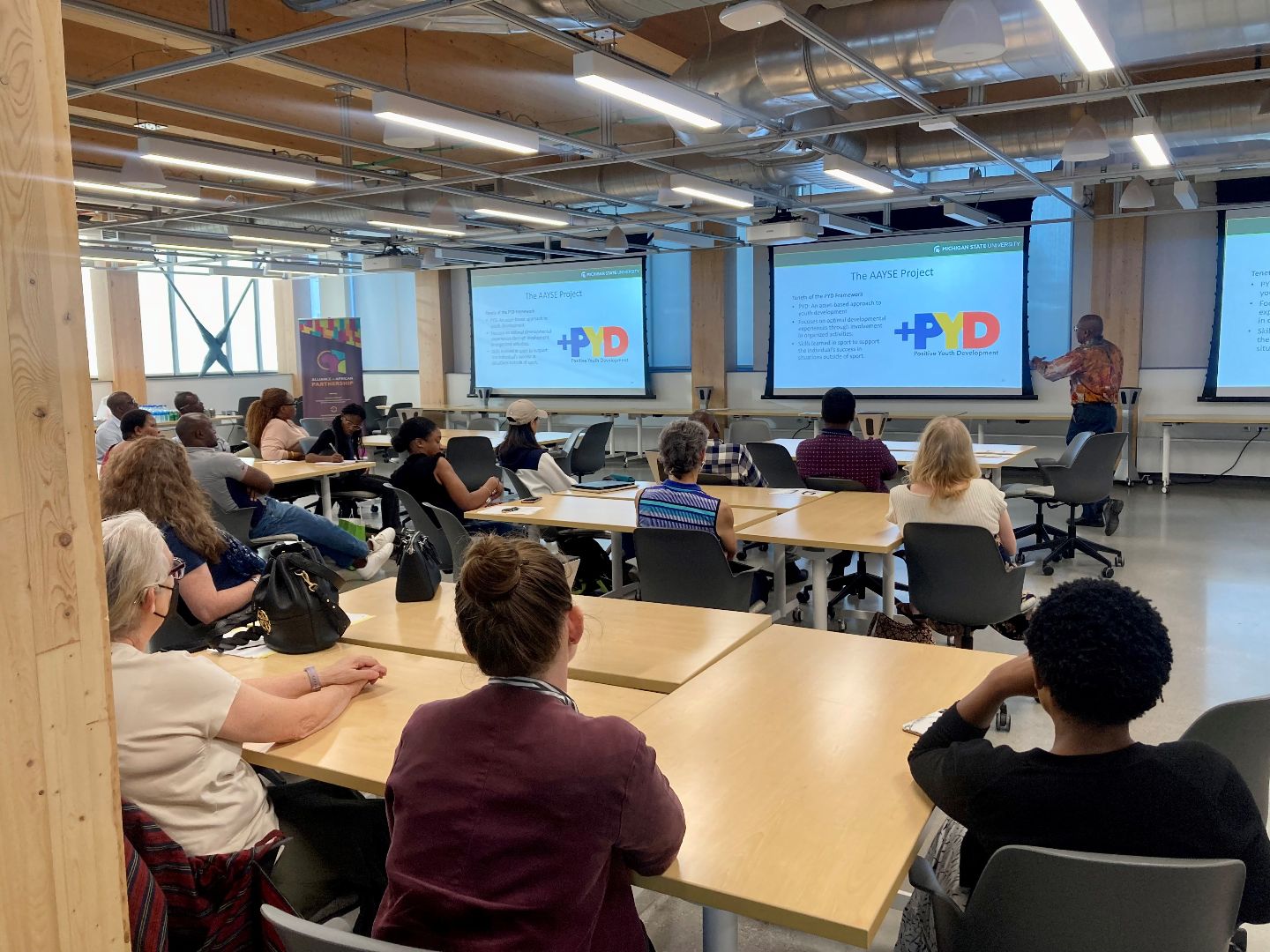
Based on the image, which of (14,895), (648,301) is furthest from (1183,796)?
(648,301)

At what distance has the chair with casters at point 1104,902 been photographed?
1.26m

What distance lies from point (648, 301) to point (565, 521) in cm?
857

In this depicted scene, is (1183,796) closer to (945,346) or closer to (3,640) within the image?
(3,640)

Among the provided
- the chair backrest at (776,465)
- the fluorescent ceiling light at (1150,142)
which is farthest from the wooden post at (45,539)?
the fluorescent ceiling light at (1150,142)

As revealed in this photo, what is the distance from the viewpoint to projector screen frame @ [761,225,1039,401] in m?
9.81

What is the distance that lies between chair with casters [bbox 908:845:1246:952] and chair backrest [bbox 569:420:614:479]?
723cm

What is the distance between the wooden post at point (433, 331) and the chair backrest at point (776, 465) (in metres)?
8.71

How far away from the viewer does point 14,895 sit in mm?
1134

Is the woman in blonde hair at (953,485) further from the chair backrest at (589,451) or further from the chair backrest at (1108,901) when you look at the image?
the chair backrest at (589,451)

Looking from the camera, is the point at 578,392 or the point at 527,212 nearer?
the point at 527,212

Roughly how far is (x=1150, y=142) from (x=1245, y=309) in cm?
394

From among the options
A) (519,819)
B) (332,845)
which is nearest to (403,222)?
(332,845)

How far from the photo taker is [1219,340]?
9078 millimetres

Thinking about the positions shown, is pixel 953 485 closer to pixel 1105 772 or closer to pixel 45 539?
pixel 1105 772
